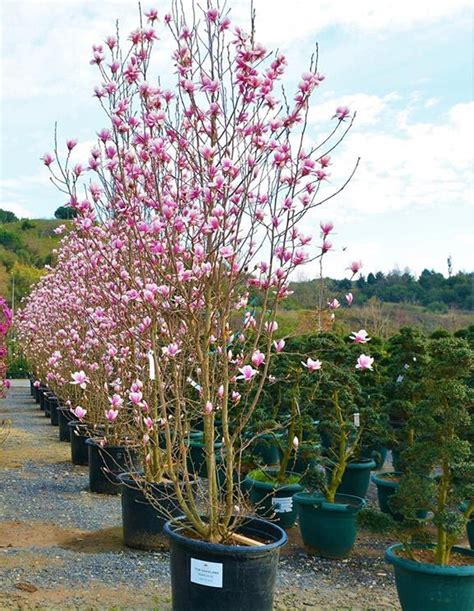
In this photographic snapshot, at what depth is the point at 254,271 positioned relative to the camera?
11.6 feet

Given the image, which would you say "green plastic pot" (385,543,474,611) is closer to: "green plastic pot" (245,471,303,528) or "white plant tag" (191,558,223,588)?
"white plant tag" (191,558,223,588)

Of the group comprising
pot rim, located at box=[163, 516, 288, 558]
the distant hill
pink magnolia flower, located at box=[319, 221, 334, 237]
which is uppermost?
the distant hill

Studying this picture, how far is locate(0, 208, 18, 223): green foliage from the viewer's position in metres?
62.6

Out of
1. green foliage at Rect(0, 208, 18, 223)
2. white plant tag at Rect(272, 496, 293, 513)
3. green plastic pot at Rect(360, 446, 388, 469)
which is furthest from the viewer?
green foliage at Rect(0, 208, 18, 223)

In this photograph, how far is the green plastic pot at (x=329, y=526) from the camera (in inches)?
203

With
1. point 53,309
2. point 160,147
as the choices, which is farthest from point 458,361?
point 53,309

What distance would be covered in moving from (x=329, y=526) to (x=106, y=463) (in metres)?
2.23

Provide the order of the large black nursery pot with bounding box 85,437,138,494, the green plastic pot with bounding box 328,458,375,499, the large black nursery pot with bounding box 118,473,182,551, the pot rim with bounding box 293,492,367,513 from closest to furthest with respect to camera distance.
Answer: the large black nursery pot with bounding box 118,473,182,551 < the pot rim with bounding box 293,492,367,513 < the large black nursery pot with bounding box 85,437,138,494 < the green plastic pot with bounding box 328,458,375,499

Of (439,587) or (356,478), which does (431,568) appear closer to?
(439,587)

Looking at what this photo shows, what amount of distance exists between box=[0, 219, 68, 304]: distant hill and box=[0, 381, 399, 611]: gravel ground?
29.0m

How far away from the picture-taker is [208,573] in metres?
3.33

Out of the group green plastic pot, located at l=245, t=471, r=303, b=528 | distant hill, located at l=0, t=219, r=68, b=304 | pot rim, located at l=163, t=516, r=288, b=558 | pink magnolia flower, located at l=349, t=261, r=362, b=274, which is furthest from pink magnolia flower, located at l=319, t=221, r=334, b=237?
distant hill, located at l=0, t=219, r=68, b=304

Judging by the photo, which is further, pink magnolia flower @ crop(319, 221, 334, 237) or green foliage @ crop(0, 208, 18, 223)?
green foliage @ crop(0, 208, 18, 223)

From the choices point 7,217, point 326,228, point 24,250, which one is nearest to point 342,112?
point 326,228
